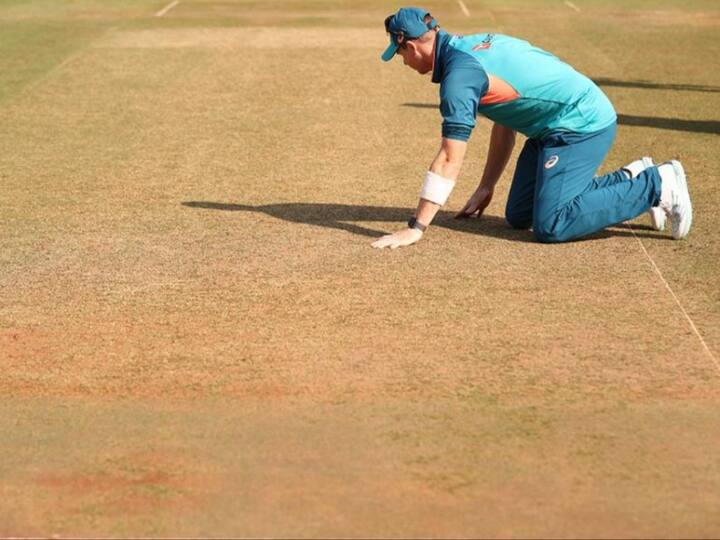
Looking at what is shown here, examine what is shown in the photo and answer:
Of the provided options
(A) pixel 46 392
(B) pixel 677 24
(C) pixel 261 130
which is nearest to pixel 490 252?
(A) pixel 46 392

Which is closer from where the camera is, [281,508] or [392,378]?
[281,508]

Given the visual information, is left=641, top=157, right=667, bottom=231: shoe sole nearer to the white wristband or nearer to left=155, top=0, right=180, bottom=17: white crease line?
the white wristband

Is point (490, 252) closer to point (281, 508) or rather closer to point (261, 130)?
point (281, 508)

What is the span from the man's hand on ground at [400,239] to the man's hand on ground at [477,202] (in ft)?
2.49

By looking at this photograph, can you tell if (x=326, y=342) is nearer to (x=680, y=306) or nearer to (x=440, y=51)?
(x=680, y=306)

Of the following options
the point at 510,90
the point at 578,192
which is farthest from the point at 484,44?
the point at 578,192

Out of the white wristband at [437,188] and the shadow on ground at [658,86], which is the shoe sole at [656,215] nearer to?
the white wristband at [437,188]

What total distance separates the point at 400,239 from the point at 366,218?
81 centimetres

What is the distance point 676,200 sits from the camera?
7824 mm

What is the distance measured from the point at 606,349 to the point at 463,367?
69cm

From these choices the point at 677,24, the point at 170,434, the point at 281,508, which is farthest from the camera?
the point at 677,24

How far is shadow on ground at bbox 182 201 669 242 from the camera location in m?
8.13

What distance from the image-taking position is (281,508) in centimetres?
467

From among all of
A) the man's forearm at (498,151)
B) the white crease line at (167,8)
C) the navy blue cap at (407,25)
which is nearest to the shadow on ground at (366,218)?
the man's forearm at (498,151)
